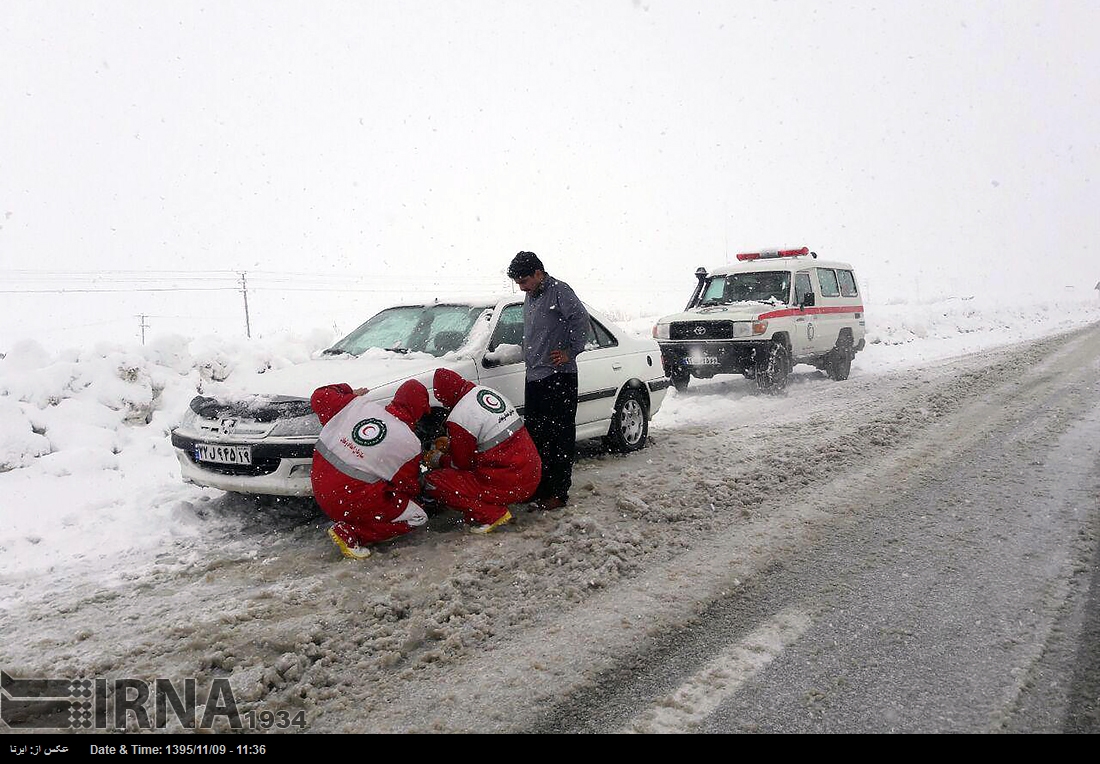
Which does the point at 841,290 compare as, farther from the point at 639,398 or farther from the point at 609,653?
the point at 609,653

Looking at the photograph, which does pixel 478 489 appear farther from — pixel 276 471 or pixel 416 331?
pixel 416 331

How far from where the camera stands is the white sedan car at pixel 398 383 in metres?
4.41

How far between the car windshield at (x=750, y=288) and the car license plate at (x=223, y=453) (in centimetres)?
837

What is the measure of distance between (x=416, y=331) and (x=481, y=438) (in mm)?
1637

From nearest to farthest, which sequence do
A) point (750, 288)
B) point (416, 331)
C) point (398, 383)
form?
point (398, 383), point (416, 331), point (750, 288)

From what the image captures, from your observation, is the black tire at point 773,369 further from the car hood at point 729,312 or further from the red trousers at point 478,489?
the red trousers at point 478,489

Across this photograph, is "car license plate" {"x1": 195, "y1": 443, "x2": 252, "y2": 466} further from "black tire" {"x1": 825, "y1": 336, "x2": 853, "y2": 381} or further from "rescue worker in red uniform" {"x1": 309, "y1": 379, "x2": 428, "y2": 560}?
"black tire" {"x1": 825, "y1": 336, "x2": 853, "y2": 381}

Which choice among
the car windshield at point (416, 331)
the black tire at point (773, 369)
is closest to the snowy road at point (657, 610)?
the car windshield at point (416, 331)

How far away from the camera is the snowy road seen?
250cm

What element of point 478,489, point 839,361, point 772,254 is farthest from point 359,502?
point 839,361

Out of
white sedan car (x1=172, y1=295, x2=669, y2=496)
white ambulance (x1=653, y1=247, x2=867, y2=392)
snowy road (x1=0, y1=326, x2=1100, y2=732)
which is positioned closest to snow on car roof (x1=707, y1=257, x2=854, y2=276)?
white ambulance (x1=653, y1=247, x2=867, y2=392)

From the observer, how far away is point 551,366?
4.82m

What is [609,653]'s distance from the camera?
2.85 metres

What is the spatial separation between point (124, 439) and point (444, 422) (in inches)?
149
